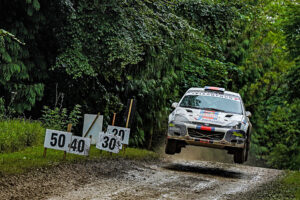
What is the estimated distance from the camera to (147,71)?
65.4 ft

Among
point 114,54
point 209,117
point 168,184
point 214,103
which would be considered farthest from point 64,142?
point 214,103

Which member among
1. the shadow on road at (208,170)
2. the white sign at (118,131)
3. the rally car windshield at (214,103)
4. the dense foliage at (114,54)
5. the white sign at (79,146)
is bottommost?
the shadow on road at (208,170)

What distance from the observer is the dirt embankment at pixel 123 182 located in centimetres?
840

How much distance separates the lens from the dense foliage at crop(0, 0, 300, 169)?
15.1m

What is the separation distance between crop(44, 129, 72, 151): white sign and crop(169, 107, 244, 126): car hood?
122 inches

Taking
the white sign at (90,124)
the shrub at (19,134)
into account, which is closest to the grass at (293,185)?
the white sign at (90,124)

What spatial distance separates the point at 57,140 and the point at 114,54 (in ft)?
14.2

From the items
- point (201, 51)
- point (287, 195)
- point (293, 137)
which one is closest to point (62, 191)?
point (287, 195)

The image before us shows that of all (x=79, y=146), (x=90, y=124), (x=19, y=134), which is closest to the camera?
(x=79, y=146)

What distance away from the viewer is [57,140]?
11594 millimetres

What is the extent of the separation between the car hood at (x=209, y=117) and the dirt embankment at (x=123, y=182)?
4.69ft

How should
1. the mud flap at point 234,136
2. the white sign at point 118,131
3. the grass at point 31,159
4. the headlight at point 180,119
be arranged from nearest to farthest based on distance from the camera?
the grass at point 31,159 < the mud flap at point 234,136 < the headlight at point 180,119 < the white sign at point 118,131

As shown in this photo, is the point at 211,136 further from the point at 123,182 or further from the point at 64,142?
the point at 64,142

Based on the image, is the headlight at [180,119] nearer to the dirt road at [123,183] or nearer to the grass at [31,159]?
the dirt road at [123,183]
